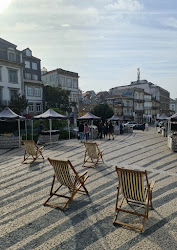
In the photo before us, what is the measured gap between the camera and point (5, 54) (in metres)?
28.8

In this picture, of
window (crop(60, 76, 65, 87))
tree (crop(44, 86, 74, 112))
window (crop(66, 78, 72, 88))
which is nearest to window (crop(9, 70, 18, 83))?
tree (crop(44, 86, 74, 112))

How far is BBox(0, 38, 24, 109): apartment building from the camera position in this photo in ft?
92.3

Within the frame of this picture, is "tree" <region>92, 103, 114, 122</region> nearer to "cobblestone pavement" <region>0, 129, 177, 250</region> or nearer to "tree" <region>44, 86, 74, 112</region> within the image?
"tree" <region>44, 86, 74, 112</region>

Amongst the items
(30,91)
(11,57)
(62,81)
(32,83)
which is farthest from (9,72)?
(62,81)

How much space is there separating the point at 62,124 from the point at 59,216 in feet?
51.1

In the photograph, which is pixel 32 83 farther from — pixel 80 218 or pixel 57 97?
pixel 80 218

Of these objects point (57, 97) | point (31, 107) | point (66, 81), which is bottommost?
point (31, 107)

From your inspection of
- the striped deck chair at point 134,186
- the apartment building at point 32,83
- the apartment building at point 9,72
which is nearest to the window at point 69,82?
the apartment building at point 32,83

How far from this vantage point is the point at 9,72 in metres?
29.0

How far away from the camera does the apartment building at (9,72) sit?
28.1 meters

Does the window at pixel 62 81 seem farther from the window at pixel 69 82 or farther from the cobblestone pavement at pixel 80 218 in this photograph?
the cobblestone pavement at pixel 80 218

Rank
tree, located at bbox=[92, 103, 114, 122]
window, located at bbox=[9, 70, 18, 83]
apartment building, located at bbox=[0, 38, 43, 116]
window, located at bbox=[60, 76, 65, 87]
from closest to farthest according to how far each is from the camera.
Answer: apartment building, located at bbox=[0, 38, 43, 116] < window, located at bbox=[9, 70, 18, 83] < tree, located at bbox=[92, 103, 114, 122] < window, located at bbox=[60, 76, 65, 87]

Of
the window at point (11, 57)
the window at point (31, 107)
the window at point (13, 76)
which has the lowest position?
the window at point (31, 107)

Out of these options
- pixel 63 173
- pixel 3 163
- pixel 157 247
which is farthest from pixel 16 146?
pixel 157 247
